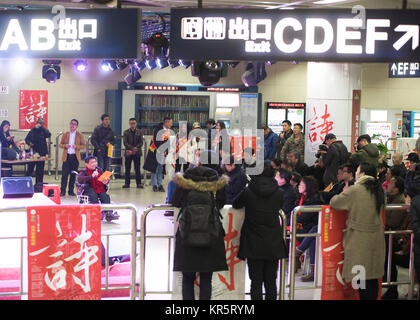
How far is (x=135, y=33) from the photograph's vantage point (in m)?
5.95

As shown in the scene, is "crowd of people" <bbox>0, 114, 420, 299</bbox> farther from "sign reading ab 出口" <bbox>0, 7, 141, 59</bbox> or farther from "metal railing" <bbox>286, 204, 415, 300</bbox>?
"sign reading ab 出口" <bbox>0, 7, 141, 59</bbox>

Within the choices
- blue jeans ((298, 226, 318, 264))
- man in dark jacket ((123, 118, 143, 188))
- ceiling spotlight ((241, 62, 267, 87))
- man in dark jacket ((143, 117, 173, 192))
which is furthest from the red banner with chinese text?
man in dark jacket ((123, 118, 143, 188))

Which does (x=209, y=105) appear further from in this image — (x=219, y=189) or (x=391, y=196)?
(x=219, y=189)

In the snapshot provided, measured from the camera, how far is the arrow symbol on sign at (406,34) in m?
5.93

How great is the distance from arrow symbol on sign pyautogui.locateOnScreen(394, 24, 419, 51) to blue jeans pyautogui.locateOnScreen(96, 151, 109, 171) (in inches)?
374

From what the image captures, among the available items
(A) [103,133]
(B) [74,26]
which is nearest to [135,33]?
(B) [74,26]

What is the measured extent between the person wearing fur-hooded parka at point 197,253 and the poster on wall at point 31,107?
12.1 metres

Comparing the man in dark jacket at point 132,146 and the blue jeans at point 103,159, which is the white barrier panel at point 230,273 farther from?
the man in dark jacket at point 132,146

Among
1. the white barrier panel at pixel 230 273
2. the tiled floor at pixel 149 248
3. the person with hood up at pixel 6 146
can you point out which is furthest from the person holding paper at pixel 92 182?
the person with hood up at pixel 6 146

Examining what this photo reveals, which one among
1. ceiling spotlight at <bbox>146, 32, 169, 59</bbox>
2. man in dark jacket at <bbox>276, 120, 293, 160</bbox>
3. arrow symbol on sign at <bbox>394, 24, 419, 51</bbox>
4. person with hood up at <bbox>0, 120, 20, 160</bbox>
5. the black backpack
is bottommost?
the black backpack

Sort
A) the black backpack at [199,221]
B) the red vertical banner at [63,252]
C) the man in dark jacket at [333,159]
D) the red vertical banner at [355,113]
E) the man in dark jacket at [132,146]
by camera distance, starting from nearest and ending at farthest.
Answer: the black backpack at [199,221], the red vertical banner at [63,252], the man in dark jacket at [333,159], the red vertical banner at [355,113], the man in dark jacket at [132,146]

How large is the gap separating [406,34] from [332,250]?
2250 millimetres

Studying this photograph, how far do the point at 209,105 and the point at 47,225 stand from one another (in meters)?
11.8

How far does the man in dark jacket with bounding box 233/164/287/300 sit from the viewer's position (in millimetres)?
5680
